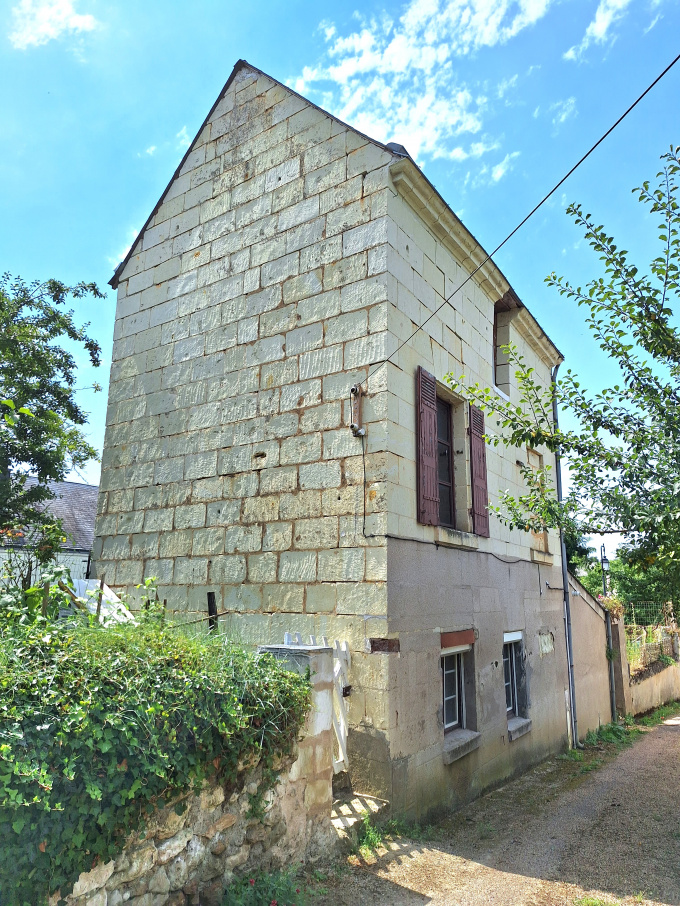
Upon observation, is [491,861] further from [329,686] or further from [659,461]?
[659,461]

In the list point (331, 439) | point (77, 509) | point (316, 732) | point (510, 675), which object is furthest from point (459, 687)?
point (77, 509)

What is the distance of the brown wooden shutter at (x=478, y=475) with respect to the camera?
7289mm

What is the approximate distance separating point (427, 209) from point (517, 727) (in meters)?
6.45

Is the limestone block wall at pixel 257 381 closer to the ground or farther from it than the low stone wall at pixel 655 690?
farther from it

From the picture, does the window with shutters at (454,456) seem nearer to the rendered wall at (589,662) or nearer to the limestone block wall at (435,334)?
the limestone block wall at (435,334)

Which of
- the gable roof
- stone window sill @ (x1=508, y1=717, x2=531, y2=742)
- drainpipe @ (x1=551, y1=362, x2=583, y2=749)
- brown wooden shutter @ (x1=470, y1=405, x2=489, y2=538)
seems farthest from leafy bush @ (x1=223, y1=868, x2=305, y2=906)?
drainpipe @ (x1=551, y1=362, x2=583, y2=749)

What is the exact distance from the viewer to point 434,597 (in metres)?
6.17

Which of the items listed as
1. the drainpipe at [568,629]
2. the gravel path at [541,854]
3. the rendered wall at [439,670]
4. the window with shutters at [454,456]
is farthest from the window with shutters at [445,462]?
the drainpipe at [568,629]

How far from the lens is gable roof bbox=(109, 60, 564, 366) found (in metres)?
6.46

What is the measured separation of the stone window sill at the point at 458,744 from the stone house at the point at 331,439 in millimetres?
39

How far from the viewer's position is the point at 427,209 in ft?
22.7

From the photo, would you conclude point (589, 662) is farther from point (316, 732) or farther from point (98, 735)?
point (98, 735)

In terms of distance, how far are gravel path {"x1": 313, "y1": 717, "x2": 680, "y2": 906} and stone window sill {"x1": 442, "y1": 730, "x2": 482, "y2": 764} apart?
564 millimetres

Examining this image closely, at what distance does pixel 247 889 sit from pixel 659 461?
4220 mm
